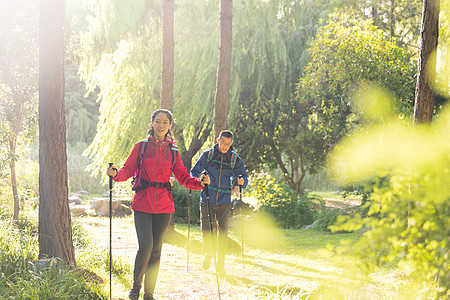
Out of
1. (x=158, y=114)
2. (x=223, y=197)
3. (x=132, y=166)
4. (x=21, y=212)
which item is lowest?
(x=21, y=212)

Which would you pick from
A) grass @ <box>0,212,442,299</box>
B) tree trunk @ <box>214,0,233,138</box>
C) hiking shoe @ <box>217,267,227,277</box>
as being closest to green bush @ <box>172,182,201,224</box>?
grass @ <box>0,212,442,299</box>

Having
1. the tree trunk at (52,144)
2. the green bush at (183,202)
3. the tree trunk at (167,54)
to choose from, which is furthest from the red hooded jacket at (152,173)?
the green bush at (183,202)

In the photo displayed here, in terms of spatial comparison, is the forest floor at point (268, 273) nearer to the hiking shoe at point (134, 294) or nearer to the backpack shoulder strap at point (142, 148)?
the hiking shoe at point (134, 294)

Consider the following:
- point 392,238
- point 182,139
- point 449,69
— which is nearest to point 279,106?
point 182,139

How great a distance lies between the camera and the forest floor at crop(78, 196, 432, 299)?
4922 millimetres

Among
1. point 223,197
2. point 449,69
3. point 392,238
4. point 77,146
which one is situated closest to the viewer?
point 392,238

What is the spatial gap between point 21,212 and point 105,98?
7725 millimetres

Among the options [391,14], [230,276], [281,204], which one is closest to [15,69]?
[230,276]

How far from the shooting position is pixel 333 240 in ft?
38.9

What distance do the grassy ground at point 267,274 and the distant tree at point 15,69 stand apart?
258 centimetres

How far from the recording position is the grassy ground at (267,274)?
4895 mm

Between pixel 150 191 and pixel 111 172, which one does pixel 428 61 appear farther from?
pixel 111 172

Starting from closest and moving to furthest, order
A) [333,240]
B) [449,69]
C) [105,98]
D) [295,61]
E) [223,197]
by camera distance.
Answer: [223,197]
[449,69]
[333,240]
[295,61]
[105,98]

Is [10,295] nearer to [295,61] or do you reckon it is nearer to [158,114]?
[158,114]
